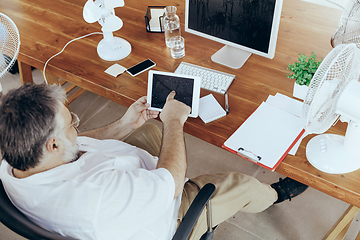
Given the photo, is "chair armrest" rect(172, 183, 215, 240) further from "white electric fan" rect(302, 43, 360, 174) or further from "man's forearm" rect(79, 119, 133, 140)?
"man's forearm" rect(79, 119, 133, 140)

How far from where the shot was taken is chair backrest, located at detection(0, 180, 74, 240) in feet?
2.92

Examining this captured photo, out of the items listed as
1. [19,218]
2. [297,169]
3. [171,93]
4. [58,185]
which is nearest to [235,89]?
[171,93]

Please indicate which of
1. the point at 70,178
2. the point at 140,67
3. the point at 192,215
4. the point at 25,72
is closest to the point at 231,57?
the point at 140,67

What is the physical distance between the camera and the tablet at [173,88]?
4.69 ft

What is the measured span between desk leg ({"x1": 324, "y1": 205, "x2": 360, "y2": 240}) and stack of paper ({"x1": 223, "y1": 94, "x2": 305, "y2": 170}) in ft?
1.64

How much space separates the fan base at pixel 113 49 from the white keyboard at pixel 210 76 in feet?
1.10

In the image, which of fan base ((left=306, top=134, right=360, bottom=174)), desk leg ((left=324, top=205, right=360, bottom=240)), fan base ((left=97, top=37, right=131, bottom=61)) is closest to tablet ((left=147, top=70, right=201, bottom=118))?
fan base ((left=97, top=37, right=131, bottom=61))

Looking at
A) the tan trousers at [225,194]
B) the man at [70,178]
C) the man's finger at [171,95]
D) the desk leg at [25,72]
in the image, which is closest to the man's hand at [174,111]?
the man's finger at [171,95]

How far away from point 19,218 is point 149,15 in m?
1.37

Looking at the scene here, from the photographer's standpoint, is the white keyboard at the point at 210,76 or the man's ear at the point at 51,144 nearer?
the man's ear at the point at 51,144

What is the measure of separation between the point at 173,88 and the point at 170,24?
1.46 ft

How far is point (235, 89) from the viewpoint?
1516 mm

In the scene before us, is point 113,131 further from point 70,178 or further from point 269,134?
point 269,134

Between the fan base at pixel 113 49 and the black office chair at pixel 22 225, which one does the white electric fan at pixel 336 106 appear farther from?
the fan base at pixel 113 49
